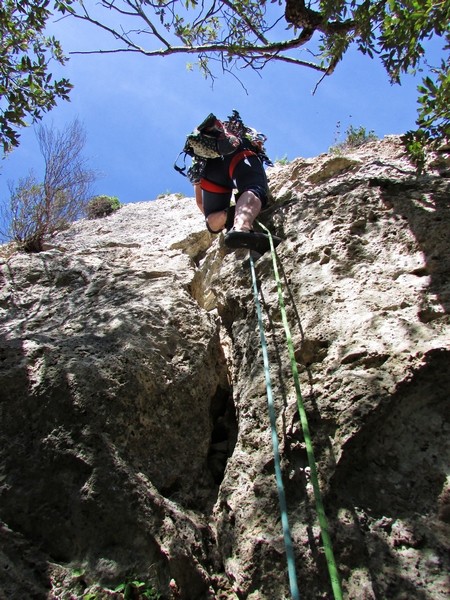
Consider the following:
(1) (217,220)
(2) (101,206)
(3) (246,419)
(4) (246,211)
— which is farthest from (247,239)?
(2) (101,206)

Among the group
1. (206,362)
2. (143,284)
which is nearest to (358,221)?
(206,362)

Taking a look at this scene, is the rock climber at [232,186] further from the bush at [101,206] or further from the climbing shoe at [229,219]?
the bush at [101,206]

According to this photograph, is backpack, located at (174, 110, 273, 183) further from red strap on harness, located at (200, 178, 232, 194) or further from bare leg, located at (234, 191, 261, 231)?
bare leg, located at (234, 191, 261, 231)

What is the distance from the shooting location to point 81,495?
211 centimetres

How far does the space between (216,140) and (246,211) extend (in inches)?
30.3

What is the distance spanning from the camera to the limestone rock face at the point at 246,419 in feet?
5.99

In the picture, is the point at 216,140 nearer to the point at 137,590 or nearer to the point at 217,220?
the point at 217,220

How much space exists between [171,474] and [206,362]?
29.5 inches

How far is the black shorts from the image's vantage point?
3996mm

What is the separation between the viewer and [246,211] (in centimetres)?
367

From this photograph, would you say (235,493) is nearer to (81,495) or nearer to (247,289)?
(81,495)

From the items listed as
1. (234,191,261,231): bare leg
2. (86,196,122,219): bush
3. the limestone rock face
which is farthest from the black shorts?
(86,196,122,219): bush

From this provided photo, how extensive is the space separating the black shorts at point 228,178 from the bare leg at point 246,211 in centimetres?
17

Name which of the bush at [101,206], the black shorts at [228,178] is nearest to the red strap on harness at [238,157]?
the black shorts at [228,178]
